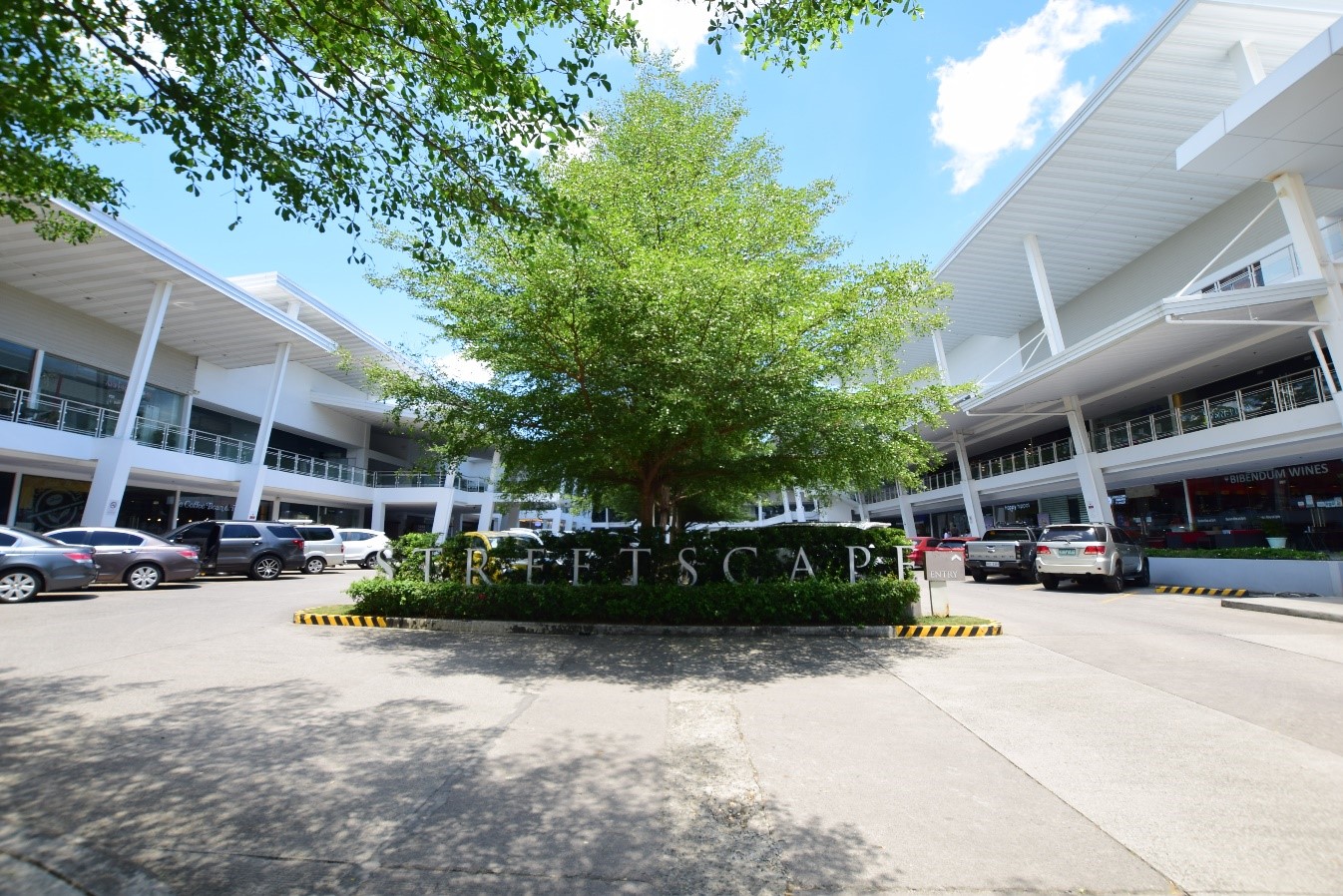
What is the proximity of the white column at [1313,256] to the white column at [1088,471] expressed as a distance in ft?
27.0

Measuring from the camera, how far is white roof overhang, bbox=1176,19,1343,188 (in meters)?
12.4

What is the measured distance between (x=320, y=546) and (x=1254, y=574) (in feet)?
92.0

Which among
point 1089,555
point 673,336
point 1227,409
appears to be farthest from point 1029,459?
point 673,336

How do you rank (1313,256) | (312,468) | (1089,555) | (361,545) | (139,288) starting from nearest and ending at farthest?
1. (1313,256)
2. (1089,555)
3. (139,288)
4. (361,545)
5. (312,468)

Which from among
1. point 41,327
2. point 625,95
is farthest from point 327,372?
point 625,95

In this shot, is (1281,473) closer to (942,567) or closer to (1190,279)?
(1190,279)

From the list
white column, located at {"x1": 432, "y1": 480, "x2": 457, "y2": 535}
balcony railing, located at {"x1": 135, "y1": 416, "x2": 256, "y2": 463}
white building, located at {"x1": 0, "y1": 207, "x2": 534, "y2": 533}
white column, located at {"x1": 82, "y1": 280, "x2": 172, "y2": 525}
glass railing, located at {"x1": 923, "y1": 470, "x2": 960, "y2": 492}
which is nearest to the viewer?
white building, located at {"x1": 0, "y1": 207, "x2": 534, "y2": 533}

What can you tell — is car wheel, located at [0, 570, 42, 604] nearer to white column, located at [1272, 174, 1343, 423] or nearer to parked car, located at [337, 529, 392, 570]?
parked car, located at [337, 529, 392, 570]

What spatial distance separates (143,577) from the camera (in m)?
15.4

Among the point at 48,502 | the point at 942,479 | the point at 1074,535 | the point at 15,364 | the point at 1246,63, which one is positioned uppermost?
the point at 1246,63

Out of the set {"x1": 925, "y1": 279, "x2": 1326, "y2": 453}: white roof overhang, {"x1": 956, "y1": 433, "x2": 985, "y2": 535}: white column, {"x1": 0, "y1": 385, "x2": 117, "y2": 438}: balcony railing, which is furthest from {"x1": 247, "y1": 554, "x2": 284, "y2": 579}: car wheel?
{"x1": 956, "y1": 433, "x2": 985, "y2": 535}: white column

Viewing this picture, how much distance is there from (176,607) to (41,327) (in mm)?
15712

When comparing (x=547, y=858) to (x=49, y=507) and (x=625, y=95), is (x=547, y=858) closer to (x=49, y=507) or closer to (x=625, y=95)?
(x=625, y=95)

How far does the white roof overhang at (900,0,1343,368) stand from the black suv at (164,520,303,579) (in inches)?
1005
